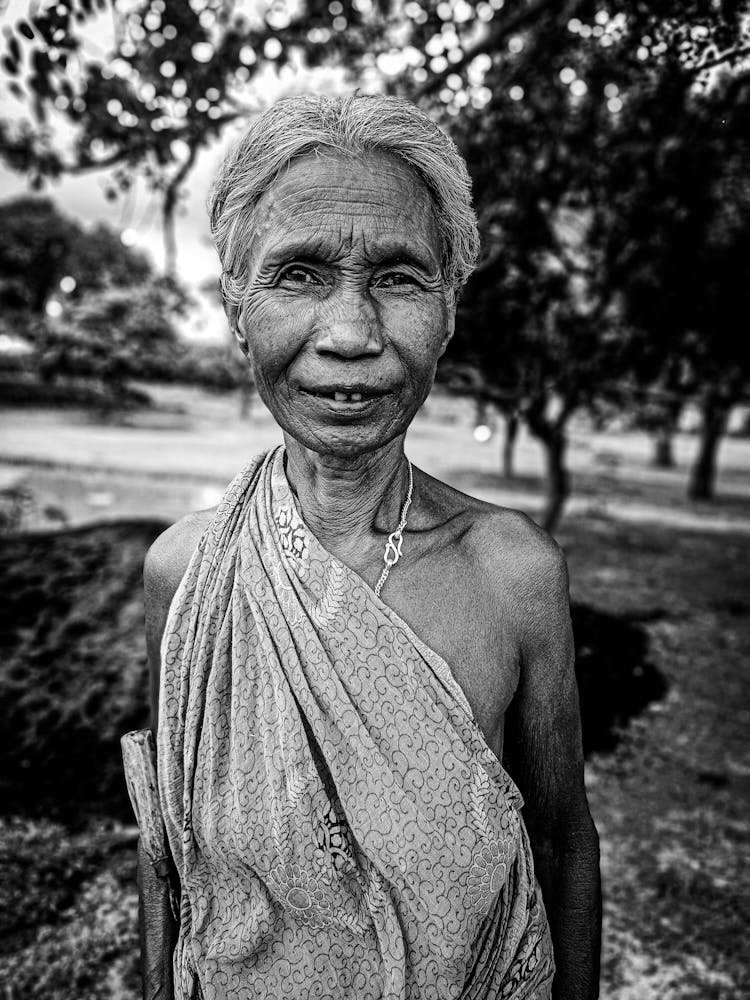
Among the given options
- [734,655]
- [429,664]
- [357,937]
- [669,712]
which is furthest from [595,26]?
[734,655]

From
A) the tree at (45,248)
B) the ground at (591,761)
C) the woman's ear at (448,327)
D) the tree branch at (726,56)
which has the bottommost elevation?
the ground at (591,761)

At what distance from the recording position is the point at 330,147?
130 centimetres

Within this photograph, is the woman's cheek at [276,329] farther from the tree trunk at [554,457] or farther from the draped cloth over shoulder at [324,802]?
the tree trunk at [554,457]

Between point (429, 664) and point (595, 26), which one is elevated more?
point (595, 26)

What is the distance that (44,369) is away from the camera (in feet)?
38.4

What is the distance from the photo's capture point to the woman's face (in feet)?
4.20

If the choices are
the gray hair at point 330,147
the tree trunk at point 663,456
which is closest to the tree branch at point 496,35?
the gray hair at point 330,147

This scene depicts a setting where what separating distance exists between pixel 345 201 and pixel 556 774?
1160 mm

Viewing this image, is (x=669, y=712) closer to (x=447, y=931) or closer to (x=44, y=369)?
Result: (x=447, y=931)

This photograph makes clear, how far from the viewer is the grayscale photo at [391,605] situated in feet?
4.28

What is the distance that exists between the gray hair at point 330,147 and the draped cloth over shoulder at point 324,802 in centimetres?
57

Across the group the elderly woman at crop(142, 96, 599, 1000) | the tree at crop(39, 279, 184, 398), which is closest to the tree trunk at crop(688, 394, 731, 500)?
the tree at crop(39, 279, 184, 398)

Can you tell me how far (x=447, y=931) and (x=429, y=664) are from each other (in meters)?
0.45

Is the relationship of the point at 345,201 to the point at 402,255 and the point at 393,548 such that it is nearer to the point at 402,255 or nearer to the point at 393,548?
the point at 402,255
